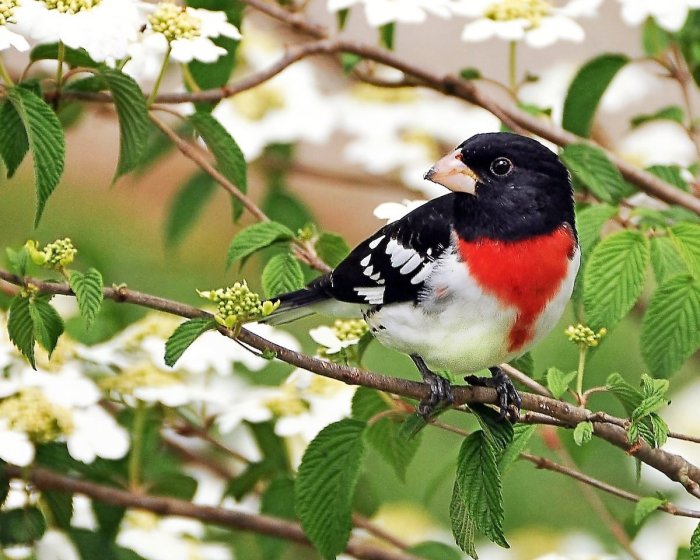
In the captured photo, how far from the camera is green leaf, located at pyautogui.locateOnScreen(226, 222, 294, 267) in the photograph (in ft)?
6.39

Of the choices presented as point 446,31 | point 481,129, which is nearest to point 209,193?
point 481,129

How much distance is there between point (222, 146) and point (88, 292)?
61 centimetres

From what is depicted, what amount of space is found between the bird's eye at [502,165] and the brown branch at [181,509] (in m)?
0.79

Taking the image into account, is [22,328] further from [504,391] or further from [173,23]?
[504,391]

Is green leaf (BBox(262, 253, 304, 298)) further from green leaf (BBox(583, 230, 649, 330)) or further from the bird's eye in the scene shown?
green leaf (BBox(583, 230, 649, 330))

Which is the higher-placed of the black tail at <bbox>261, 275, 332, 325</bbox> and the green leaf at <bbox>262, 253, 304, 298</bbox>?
the green leaf at <bbox>262, 253, 304, 298</bbox>

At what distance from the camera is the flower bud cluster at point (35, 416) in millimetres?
2061

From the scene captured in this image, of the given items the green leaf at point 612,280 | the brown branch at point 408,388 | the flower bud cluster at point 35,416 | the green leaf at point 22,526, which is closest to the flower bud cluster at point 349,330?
the brown branch at point 408,388

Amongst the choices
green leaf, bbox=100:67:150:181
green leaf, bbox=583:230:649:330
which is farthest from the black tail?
green leaf, bbox=583:230:649:330

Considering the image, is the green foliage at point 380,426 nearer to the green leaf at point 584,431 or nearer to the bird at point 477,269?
the bird at point 477,269

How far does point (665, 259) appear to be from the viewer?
198cm

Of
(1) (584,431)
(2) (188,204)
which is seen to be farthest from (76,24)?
(2) (188,204)

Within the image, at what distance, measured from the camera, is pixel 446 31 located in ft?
27.3

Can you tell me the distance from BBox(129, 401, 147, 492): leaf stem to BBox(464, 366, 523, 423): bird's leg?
2.20 feet
